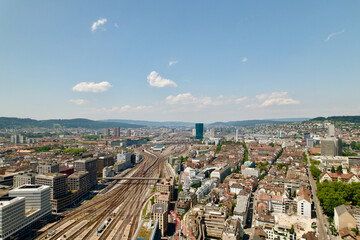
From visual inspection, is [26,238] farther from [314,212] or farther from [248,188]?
[314,212]

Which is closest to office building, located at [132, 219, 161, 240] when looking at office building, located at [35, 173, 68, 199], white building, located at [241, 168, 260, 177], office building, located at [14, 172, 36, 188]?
office building, located at [35, 173, 68, 199]

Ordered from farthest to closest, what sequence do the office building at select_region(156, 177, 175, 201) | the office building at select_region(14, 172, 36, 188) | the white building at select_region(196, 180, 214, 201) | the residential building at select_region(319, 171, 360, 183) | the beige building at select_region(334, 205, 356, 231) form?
the residential building at select_region(319, 171, 360, 183) → the office building at select_region(156, 177, 175, 201) → the office building at select_region(14, 172, 36, 188) → the white building at select_region(196, 180, 214, 201) → the beige building at select_region(334, 205, 356, 231)

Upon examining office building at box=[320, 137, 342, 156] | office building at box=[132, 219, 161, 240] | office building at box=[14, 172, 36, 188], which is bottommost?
office building at box=[132, 219, 161, 240]

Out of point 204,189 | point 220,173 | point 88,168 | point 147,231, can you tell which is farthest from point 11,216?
point 220,173

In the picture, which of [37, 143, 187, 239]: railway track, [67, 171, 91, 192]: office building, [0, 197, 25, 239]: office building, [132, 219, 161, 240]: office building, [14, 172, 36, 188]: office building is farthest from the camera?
[67, 171, 91, 192]: office building

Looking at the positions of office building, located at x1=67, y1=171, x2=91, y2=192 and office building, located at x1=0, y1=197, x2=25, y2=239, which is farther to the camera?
office building, located at x1=67, y1=171, x2=91, y2=192

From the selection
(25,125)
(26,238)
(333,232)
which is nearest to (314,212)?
(333,232)

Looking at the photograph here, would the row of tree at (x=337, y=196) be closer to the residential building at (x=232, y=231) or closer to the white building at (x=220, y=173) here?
the residential building at (x=232, y=231)

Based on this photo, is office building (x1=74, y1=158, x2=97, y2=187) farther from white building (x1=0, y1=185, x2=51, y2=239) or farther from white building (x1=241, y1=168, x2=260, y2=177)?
white building (x1=241, y1=168, x2=260, y2=177)
